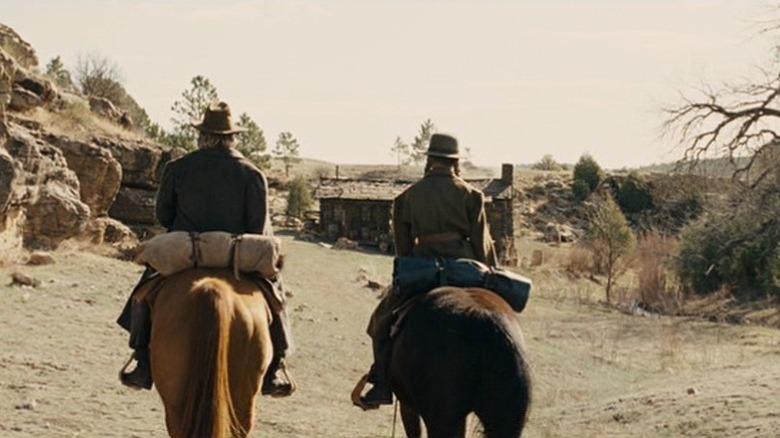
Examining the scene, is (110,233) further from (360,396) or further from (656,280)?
(656,280)

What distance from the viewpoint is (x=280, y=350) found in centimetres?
875

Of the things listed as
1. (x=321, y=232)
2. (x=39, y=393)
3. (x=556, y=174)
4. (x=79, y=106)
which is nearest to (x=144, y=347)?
(x=39, y=393)

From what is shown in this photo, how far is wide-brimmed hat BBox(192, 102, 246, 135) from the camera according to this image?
8914mm

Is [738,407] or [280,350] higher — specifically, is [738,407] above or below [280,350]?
below

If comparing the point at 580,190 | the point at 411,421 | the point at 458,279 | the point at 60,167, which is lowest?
the point at 411,421

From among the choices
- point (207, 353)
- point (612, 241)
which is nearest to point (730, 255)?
point (612, 241)

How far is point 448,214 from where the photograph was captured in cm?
919

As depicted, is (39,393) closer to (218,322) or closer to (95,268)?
(218,322)

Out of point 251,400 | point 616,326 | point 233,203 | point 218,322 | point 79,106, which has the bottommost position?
point 616,326

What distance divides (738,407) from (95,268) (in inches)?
556

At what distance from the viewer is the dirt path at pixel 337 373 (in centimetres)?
1276

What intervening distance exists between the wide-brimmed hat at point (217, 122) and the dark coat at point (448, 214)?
1.55 metres

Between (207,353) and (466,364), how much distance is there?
5.54 feet

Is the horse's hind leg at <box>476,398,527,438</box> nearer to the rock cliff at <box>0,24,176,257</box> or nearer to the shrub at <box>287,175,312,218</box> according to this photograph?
the rock cliff at <box>0,24,176,257</box>
